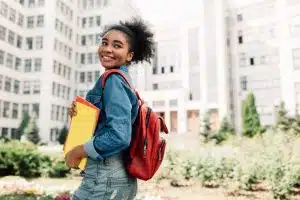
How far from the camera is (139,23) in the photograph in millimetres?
2537

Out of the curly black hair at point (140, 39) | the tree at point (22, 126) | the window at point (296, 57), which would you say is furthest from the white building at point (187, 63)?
the curly black hair at point (140, 39)

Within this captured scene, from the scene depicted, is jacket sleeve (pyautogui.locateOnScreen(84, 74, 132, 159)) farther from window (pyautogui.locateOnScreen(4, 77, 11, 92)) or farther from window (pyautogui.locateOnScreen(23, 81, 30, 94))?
window (pyautogui.locateOnScreen(23, 81, 30, 94))

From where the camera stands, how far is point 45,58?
139ft

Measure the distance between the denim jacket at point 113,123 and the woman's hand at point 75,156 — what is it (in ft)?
0.12

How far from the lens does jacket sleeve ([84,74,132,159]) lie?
185 centimetres


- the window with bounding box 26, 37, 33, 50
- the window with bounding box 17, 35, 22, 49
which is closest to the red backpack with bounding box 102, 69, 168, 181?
the window with bounding box 17, 35, 22, 49

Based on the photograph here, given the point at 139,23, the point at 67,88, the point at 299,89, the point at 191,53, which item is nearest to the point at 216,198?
the point at 139,23

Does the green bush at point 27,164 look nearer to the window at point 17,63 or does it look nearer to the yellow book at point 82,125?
the yellow book at point 82,125

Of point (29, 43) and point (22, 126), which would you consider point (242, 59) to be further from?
point (29, 43)

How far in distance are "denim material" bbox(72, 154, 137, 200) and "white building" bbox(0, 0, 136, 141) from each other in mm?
38698

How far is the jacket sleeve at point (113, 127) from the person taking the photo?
1.85m

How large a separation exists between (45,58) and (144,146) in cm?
4269

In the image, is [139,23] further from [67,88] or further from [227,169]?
[67,88]

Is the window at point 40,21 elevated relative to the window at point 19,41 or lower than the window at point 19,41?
elevated
